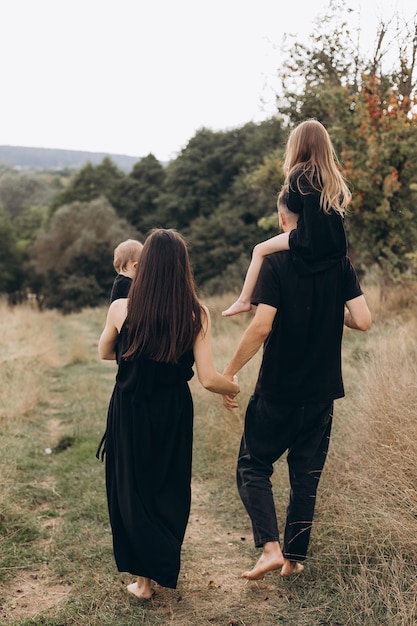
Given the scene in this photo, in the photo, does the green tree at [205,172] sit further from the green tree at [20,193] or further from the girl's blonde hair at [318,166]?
the green tree at [20,193]

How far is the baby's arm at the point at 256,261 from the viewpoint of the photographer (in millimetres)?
3566

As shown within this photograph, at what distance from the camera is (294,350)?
3.60 m

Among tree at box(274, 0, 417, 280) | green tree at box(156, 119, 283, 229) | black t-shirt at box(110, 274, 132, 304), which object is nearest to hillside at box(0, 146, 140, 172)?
green tree at box(156, 119, 283, 229)

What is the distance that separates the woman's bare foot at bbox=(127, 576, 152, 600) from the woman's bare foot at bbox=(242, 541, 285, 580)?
538 mm

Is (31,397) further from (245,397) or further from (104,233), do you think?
(104,233)

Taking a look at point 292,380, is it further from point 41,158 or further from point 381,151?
point 41,158

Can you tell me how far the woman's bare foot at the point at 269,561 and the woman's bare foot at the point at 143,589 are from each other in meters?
0.54

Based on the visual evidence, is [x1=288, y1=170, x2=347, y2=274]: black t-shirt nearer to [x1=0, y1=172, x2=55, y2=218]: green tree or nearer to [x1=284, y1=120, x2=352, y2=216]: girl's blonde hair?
[x1=284, y1=120, x2=352, y2=216]: girl's blonde hair

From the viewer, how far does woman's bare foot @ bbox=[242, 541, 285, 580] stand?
3451 mm

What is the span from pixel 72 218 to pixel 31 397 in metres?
30.2

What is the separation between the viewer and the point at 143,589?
3639 millimetres

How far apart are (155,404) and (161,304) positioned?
538 mm

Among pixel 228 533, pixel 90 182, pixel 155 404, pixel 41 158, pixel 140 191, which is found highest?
pixel 41 158

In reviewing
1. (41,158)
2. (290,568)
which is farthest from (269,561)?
(41,158)
